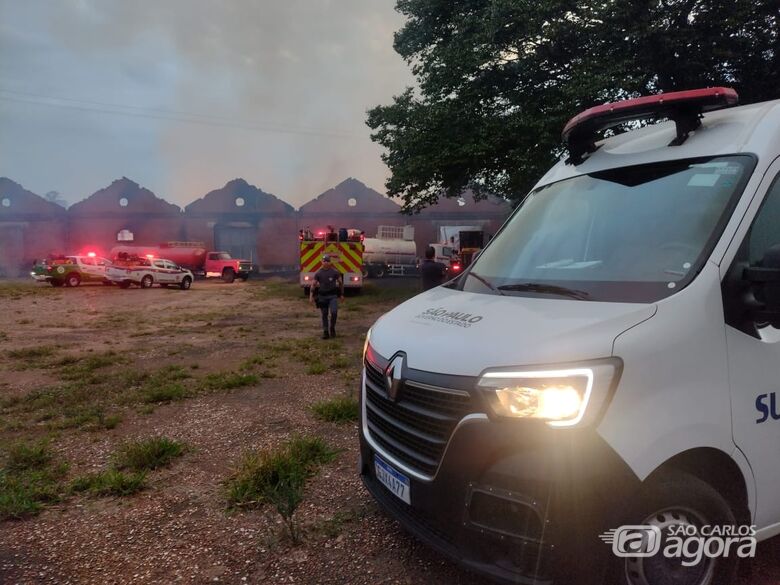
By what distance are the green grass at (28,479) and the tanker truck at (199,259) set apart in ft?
100

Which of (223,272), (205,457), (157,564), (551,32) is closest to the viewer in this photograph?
(157,564)

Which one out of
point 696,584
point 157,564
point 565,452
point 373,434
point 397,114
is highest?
point 397,114

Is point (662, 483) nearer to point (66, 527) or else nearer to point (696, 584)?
point (696, 584)

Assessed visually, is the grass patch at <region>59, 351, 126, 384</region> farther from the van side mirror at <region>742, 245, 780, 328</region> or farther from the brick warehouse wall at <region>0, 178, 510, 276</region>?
the brick warehouse wall at <region>0, 178, 510, 276</region>

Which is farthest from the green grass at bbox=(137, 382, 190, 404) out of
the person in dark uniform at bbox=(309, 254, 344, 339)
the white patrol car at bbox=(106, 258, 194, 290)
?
the white patrol car at bbox=(106, 258, 194, 290)

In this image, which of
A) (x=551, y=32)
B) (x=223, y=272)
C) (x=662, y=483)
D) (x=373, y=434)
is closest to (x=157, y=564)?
(x=373, y=434)

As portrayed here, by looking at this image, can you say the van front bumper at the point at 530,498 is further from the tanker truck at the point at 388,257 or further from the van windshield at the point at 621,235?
the tanker truck at the point at 388,257

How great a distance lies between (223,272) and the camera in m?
34.4

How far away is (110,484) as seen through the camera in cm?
378

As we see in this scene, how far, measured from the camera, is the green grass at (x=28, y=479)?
3.46m

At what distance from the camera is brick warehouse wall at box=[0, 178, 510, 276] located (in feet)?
142

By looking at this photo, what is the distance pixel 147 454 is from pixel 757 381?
13.7 feet

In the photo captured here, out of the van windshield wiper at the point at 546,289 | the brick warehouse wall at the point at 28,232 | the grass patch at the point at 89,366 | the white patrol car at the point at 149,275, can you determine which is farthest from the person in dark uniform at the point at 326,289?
the brick warehouse wall at the point at 28,232

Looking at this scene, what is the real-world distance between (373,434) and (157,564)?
1.42 meters
